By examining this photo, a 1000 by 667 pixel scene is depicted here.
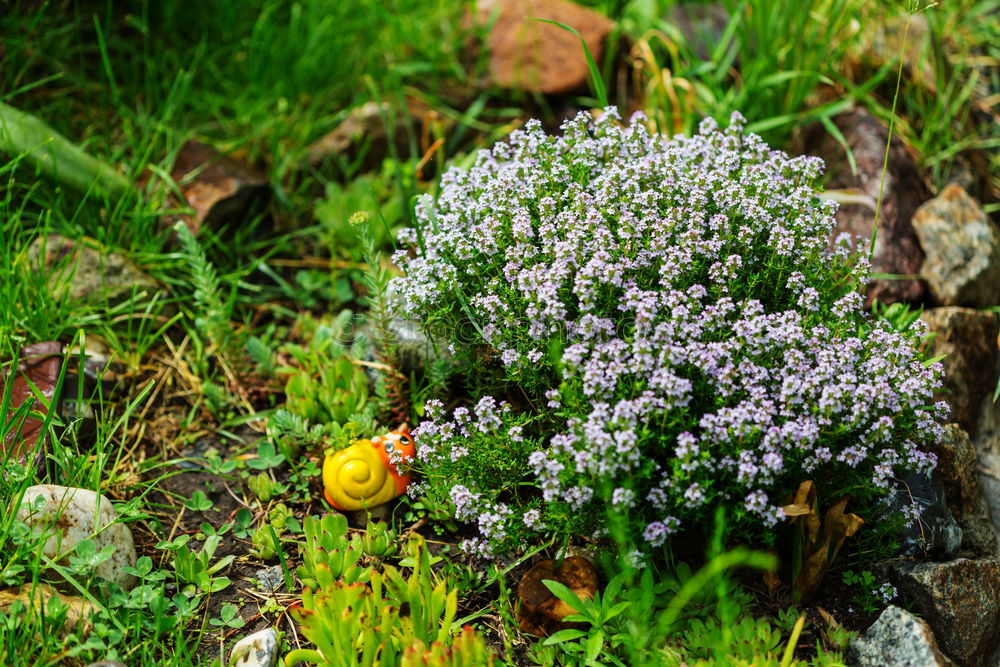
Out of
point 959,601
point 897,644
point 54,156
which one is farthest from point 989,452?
point 54,156

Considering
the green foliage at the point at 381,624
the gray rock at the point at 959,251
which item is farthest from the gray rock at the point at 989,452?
the green foliage at the point at 381,624

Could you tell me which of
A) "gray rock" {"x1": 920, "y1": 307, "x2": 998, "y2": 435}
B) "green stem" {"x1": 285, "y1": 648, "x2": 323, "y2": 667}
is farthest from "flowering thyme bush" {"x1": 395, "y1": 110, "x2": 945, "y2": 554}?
"gray rock" {"x1": 920, "y1": 307, "x2": 998, "y2": 435}

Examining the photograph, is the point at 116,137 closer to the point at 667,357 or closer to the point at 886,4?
the point at 667,357

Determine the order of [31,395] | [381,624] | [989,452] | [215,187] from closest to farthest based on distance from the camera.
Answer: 1. [381,624]
2. [31,395]
3. [989,452]
4. [215,187]

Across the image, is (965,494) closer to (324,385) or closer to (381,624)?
(381,624)

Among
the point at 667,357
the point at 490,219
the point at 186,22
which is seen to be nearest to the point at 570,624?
the point at 667,357

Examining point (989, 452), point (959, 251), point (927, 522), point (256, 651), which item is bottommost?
point (989, 452)

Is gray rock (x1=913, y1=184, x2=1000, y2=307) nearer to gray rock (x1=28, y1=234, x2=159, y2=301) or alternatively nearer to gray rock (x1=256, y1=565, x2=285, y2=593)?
gray rock (x1=256, y1=565, x2=285, y2=593)
